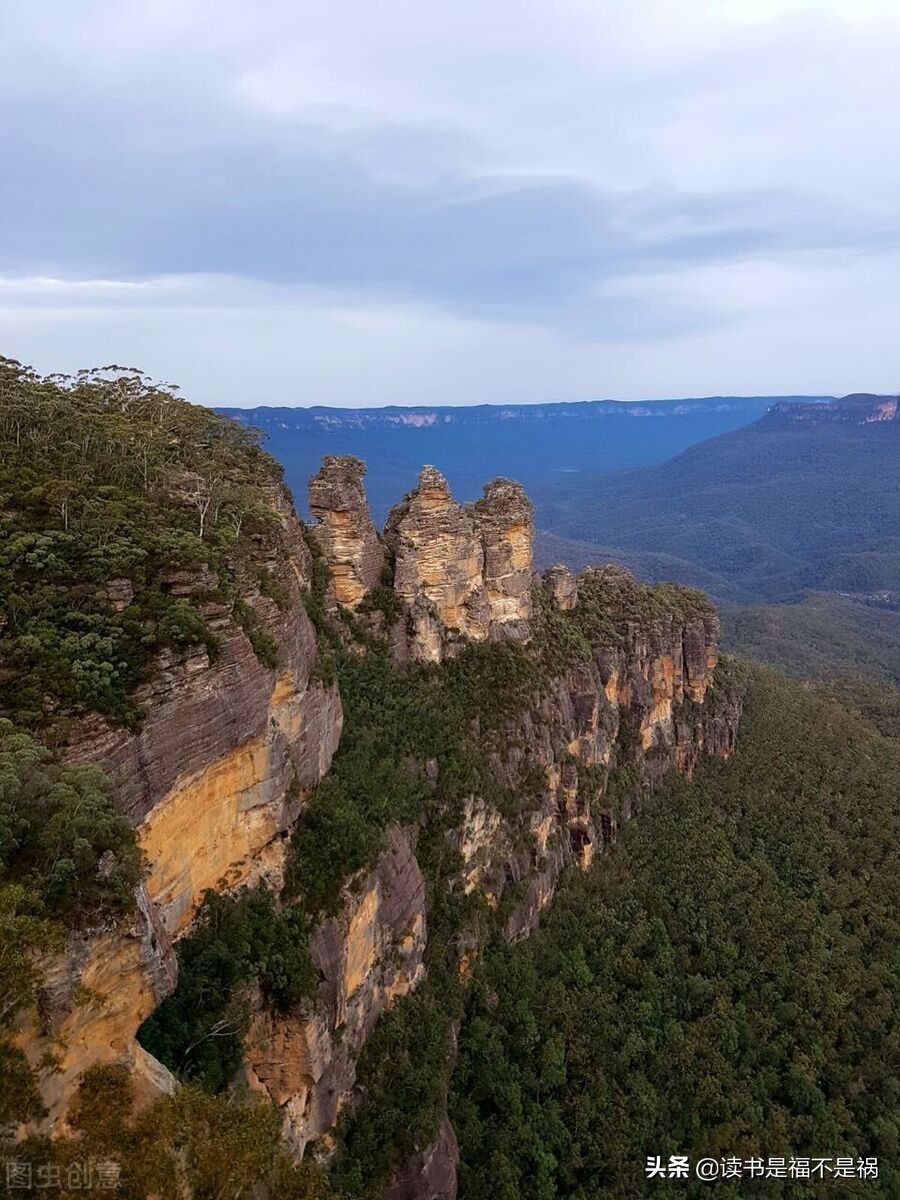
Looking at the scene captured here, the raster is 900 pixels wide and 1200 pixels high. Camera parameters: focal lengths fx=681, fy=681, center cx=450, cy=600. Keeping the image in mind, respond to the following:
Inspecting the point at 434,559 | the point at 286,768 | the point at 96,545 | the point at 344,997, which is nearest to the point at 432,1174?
the point at 344,997

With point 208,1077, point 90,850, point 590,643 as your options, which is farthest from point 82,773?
point 590,643

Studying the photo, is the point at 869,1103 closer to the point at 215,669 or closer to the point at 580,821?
the point at 580,821

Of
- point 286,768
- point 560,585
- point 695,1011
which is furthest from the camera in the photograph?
point 560,585

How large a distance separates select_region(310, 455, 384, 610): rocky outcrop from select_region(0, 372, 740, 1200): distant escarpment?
0.13m

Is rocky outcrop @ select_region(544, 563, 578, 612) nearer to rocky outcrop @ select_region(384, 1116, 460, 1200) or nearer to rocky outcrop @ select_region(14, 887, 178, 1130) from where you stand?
rocky outcrop @ select_region(384, 1116, 460, 1200)

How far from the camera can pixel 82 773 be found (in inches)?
563

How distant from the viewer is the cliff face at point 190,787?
1273cm

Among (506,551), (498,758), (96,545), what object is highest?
(96,545)

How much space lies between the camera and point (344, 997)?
23781 millimetres

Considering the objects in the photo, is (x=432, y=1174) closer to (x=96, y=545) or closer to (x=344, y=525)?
(x=96, y=545)

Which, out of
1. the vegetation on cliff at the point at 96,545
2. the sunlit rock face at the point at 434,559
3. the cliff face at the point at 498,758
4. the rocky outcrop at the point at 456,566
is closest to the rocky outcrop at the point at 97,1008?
the vegetation on cliff at the point at 96,545

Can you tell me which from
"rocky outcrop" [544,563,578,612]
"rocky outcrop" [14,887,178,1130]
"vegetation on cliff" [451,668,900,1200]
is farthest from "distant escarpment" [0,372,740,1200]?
"rocky outcrop" [544,563,578,612]

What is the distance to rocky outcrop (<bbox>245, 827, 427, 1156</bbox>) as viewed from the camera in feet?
68.7

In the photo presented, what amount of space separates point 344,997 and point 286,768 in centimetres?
833
